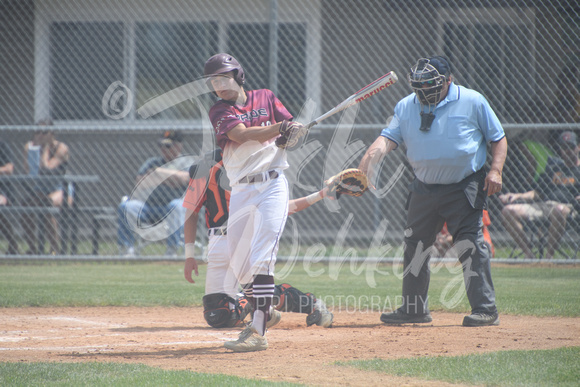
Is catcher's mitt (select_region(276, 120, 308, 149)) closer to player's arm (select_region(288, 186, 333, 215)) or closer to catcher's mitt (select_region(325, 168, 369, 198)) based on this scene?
catcher's mitt (select_region(325, 168, 369, 198))

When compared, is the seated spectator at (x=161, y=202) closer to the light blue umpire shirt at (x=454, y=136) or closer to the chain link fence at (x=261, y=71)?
the chain link fence at (x=261, y=71)

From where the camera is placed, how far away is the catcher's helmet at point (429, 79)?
15.8 feet

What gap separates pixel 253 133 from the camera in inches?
156

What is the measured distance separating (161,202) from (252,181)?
5.14 metres

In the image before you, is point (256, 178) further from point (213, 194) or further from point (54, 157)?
point (54, 157)

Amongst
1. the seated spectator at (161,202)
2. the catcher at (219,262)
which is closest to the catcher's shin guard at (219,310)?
the catcher at (219,262)

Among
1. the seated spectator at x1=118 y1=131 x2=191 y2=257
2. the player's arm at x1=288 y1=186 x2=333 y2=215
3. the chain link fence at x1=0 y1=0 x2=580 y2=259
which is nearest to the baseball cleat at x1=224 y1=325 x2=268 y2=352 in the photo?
the player's arm at x1=288 y1=186 x2=333 y2=215

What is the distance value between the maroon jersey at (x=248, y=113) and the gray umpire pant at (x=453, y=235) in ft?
4.86

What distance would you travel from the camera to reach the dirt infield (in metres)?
3.62

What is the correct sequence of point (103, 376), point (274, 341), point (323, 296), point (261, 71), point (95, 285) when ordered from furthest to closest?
1. point (261, 71)
2. point (95, 285)
3. point (323, 296)
4. point (274, 341)
5. point (103, 376)

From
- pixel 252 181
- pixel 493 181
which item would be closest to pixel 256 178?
pixel 252 181

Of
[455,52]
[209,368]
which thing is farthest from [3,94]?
[209,368]

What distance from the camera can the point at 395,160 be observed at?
34.4 ft

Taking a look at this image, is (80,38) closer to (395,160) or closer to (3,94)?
(3,94)
